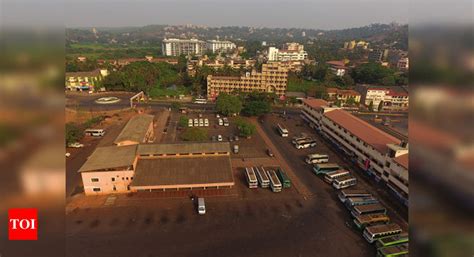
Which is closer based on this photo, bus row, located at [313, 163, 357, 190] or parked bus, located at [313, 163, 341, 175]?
bus row, located at [313, 163, 357, 190]

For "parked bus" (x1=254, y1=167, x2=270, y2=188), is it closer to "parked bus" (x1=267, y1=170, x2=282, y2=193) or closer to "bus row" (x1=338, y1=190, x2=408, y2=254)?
"parked bus" (x1=267, y1=170, x2=282, y2=193)

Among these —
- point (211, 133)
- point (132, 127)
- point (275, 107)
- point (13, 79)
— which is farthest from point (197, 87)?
point (13, 79)

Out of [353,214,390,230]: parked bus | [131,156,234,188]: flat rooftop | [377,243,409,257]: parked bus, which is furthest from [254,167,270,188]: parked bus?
[377,243,409,257]: parked bus

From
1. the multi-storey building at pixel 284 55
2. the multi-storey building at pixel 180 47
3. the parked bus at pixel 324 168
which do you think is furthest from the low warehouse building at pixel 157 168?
the multi-storey building at pixel 180 47

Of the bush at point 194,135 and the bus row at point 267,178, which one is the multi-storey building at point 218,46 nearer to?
the bush at point 194,135

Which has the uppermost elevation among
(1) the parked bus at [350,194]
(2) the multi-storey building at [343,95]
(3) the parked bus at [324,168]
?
(2) the multi-storey building at [343,95]


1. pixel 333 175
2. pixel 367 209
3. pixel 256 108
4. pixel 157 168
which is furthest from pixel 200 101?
pixel 367 209

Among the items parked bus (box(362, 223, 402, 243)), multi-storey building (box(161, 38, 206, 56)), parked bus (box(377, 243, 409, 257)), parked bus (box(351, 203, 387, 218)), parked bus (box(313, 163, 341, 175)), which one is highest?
multi-storey building (box(161, 38, 206, 56))
